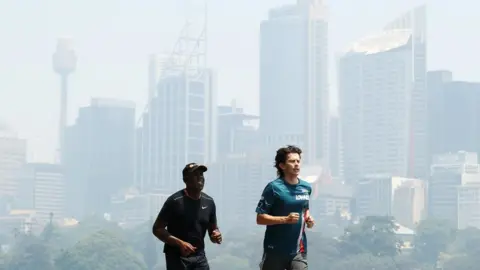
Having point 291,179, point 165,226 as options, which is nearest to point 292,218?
point 291,179

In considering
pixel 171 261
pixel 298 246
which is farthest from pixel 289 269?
pixel 171 261

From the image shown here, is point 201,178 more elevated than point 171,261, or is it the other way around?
point 201,178

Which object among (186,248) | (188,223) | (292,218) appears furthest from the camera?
(188,223)

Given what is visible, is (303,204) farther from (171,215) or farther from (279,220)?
(171,215)

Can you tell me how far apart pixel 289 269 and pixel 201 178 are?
1355mm

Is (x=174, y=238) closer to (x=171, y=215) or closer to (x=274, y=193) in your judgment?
(x=171, y=215)

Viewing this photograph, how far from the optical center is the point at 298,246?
48.6 feet

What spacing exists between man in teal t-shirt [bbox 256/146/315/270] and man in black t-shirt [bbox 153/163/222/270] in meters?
0.59

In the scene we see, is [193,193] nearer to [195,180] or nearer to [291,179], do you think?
[195,180]

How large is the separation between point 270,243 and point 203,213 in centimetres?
79

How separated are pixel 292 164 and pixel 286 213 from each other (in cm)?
53

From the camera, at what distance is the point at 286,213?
48.6 feet

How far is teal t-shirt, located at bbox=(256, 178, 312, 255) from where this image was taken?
14.8m

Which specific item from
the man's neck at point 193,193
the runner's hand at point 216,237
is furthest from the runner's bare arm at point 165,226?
the runner's hand at point 216,237
